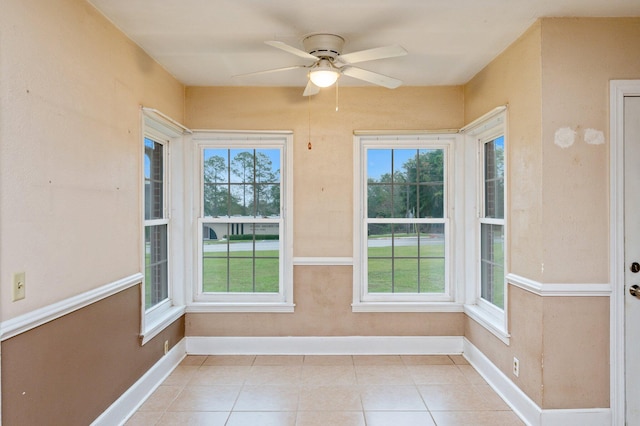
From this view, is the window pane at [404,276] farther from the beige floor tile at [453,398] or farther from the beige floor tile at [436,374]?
the beige floor tile at [453,398]

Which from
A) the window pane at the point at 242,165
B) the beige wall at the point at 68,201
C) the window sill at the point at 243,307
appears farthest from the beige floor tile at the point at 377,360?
the window pane at the point at 242,165

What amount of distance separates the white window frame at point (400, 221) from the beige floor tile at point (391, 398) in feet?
2.79

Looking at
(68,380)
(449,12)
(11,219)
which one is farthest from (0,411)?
(449,12)

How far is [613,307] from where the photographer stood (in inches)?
97.7

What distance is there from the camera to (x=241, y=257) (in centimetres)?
399

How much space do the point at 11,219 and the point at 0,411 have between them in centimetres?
79

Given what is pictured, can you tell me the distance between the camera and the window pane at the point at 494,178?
336 centimetres

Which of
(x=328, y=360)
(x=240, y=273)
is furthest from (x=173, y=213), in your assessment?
(x=328, y=360)

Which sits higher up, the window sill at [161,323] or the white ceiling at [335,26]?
the white ceiling at [335,26]

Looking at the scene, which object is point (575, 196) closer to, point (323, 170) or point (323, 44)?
point (323, 44)

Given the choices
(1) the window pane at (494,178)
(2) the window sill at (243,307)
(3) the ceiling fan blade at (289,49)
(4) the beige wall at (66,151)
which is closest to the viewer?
(4) the beige wall at (66,151)

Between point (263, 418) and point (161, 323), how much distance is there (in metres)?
1.18

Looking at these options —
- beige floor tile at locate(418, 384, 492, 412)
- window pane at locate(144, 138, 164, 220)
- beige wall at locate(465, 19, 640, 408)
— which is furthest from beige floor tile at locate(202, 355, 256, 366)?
beige wall at locate(465, 19, 640, 408)

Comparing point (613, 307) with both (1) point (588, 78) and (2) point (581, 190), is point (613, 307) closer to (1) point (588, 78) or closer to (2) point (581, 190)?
(2) point (581, 190)
